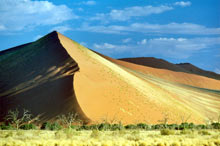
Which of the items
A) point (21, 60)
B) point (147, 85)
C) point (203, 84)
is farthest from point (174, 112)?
point (203, 84)

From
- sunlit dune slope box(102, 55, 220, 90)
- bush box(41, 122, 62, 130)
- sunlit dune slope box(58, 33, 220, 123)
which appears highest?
sunlit dune slope box(102, 55, 220, 90)

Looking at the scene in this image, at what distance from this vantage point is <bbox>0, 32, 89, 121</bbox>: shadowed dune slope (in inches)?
1850

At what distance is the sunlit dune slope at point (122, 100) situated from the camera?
153 ft

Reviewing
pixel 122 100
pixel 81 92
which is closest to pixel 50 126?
pixel 81 92

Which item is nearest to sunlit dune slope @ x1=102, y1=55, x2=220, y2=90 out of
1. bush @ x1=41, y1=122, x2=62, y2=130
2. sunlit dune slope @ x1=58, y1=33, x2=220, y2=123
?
sunlit dune slope @ x1=58, y1=33, x2=220, y2=123

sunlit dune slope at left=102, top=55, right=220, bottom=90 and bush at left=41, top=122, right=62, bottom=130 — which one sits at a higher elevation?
sunlit dune slope at left=102, top=55, right=220, bottom=90

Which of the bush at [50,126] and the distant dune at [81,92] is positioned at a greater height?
the distant dune at [81,92]

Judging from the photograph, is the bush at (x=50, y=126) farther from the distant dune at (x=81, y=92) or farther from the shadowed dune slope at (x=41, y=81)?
the distant dune at (x=81, y=92)

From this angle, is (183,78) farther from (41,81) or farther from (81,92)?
(81,92)

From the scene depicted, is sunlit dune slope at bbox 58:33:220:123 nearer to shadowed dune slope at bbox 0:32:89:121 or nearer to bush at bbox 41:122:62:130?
shadowed dune slope at bbox 0:32:89:121

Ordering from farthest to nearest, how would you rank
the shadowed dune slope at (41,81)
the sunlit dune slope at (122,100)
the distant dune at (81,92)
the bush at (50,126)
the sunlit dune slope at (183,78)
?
the sunlit dune slope at (183,78), the shadowed dune slope at (41,81), the distant dune at (81,92), the sunlit dune slope at (122,100), the bush at (50,126)

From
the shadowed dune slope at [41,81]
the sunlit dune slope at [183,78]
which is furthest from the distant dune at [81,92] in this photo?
the sunlit dune slope at [183,78]

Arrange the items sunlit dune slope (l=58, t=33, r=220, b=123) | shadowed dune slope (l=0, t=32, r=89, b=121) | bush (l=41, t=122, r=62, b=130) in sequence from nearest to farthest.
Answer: bush (l=41, t=122, r=62, b=130) < sunlit dune slope (l=58, t=33, r=220, b=123) < shadowed dune slope (l=0, t=32, r=89, b=121)

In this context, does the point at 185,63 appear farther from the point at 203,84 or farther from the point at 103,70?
the point at 103,70
